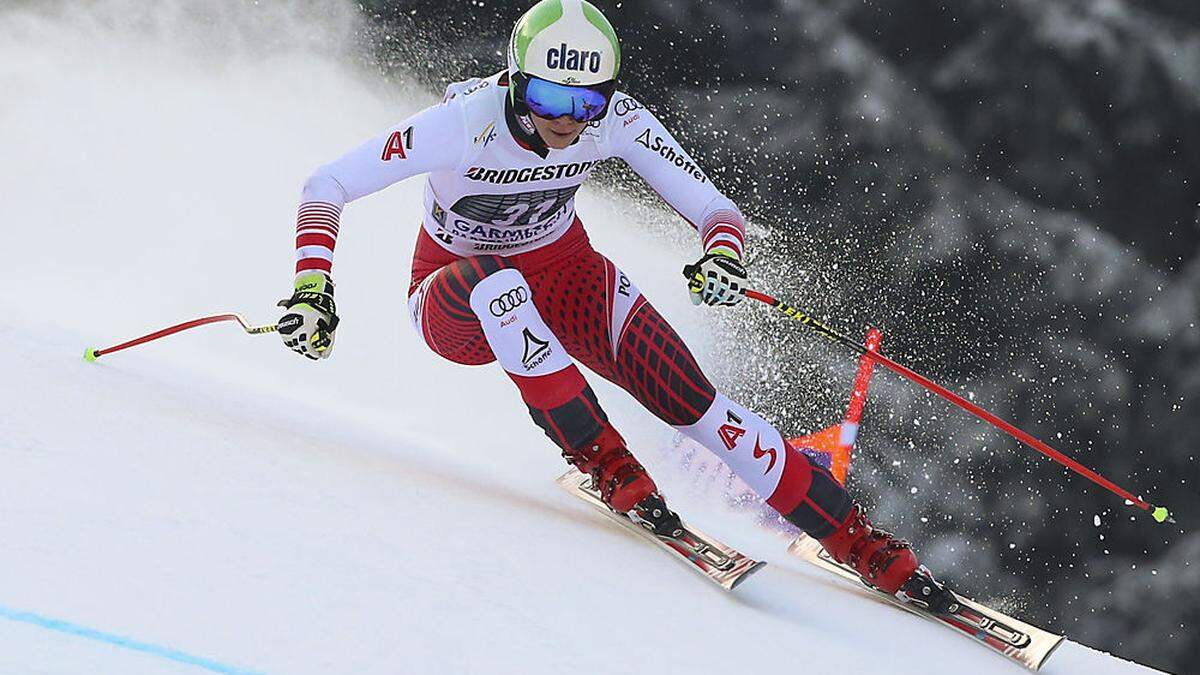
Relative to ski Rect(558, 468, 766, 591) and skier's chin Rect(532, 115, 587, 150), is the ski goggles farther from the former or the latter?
ski Rect(558, 468, 766, 591)

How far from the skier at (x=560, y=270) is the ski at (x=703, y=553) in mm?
38

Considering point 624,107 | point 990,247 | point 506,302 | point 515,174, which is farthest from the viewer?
point 990,247

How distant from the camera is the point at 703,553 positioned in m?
2.19

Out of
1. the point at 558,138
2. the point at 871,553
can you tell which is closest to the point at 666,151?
the point at 558,138

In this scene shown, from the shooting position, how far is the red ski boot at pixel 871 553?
7.73 feet

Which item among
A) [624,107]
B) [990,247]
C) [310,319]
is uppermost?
[990,247]

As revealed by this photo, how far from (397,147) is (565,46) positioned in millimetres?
368

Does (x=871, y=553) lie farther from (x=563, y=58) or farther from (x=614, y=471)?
(x=563, y=58)

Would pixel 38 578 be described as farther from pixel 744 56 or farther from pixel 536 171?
pixel 744 56

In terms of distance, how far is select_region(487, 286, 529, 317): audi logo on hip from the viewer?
224 cm

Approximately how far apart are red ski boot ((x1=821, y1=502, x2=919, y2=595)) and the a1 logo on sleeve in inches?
43.3

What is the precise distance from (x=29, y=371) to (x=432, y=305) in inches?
29.2

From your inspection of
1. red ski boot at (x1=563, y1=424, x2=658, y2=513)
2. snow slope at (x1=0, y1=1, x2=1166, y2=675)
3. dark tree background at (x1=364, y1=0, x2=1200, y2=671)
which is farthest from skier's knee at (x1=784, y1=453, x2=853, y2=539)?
dark tree background at (x1=364, y1=0, x2=1200, y2=671)

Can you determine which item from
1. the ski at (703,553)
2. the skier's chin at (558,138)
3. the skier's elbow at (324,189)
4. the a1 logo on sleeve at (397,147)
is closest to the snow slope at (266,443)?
the ski at (703,553)
